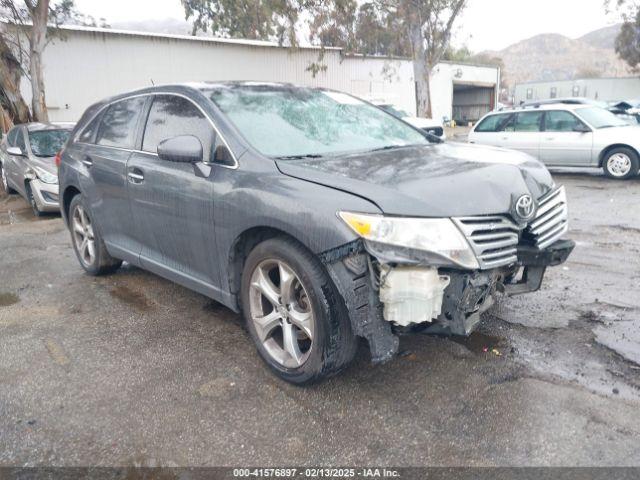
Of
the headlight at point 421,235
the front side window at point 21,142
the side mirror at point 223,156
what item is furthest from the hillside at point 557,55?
the headlight at point 421,235

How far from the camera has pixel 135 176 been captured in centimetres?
414

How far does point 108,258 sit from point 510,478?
162 inches

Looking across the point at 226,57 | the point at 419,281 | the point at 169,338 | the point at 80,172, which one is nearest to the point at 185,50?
the point at 226,57

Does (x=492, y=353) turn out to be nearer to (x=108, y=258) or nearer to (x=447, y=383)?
(x=447, y=383)

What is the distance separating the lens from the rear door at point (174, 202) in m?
3.55

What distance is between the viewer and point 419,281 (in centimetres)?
261

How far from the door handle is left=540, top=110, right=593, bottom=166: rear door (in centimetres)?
973

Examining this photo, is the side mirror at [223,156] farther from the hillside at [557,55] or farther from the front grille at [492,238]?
the hillside at [557,55]

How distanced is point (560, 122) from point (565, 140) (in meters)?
0.46

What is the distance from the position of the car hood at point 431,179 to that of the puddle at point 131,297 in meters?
2.14

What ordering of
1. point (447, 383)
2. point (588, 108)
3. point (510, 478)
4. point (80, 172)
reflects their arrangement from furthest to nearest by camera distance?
point (588, 108) → point (80, 172) → point (447, 383) → point (510, 478)

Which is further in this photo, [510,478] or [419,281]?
[419,281]

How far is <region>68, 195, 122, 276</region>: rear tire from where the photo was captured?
201 inches

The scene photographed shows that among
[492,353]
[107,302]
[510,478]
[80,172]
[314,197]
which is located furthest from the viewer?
[80,172]
